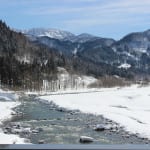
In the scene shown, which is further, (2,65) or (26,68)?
(26,68)

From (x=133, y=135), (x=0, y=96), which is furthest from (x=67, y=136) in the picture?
(x=0, y=96)

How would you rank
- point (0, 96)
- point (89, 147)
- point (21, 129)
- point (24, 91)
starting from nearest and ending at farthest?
point (89, 147), point (21, 129), point (0, 96), point (24, 91)

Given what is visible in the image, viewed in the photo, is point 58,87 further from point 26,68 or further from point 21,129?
point 21,129

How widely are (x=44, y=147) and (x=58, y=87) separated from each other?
630 feet

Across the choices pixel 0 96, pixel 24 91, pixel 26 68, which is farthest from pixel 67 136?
pixel 26 68

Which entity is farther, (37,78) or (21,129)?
(37,78)

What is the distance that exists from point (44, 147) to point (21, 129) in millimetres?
37637

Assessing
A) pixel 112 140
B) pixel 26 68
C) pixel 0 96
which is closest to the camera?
pixel 112 140

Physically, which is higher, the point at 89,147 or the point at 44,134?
the point at 89,147

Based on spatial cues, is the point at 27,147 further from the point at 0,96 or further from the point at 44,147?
the point at 0,96

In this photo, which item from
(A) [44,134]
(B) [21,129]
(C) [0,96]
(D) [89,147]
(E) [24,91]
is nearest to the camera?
(D) [89,147]

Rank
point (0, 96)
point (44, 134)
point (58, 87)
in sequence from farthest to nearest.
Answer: point (58, 87)
point (0, 96)
point (44, 134)

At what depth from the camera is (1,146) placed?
506cm

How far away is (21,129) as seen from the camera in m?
42.0
